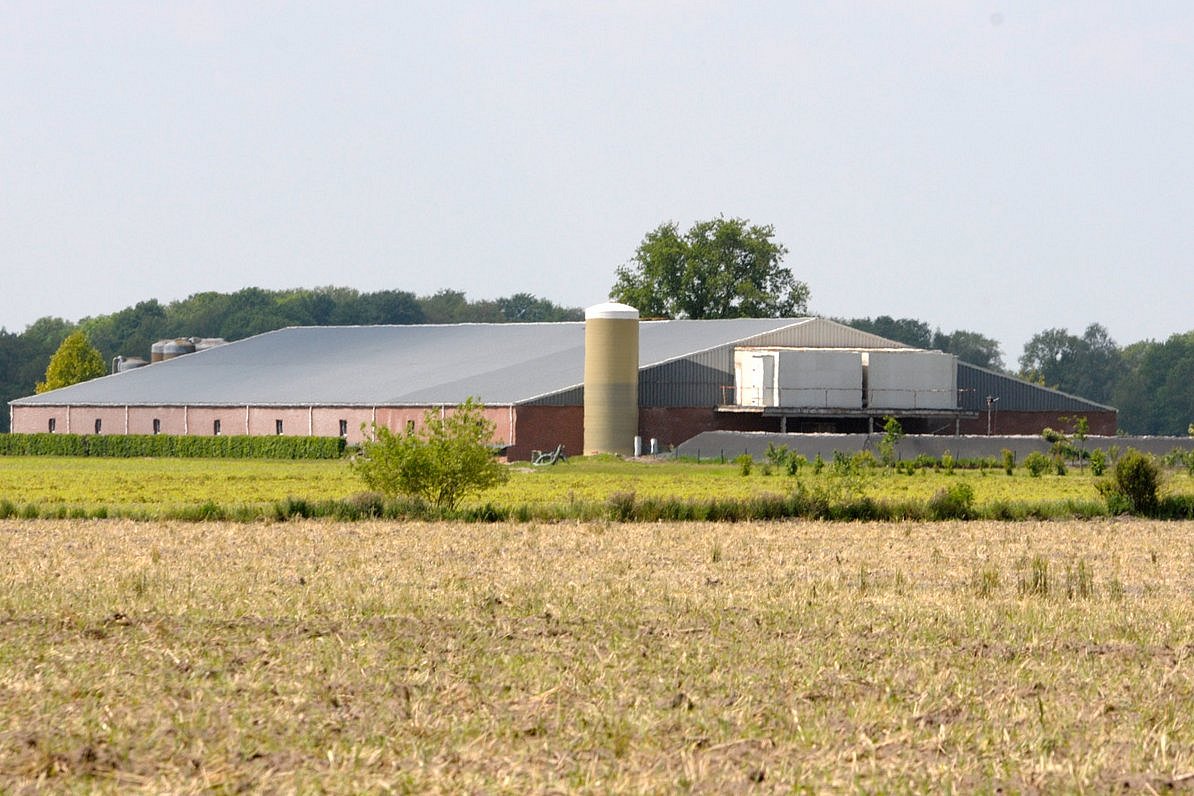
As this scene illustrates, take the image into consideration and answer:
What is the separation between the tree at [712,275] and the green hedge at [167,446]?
43552 mm

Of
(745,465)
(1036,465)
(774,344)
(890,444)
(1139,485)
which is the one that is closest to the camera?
(1139,485)

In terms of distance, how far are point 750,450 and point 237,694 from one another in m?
55.7

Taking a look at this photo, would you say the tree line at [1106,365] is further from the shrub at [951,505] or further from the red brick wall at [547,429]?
the shrub at [951,505]

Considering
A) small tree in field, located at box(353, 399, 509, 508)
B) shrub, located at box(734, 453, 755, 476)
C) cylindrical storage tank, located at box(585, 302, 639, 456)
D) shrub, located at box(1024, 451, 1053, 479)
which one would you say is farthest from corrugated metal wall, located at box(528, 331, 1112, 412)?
small tree in field, located at box(353, 399, 509, 508)

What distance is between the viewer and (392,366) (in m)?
89.7

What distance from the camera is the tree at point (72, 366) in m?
117

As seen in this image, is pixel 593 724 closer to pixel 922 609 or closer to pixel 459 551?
pixel 922 609

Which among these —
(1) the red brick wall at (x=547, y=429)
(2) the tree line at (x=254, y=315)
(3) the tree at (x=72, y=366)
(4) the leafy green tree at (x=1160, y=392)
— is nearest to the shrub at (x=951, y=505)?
(1) the red brick wall at (x=547, y=429)

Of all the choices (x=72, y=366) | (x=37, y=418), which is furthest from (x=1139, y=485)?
(x=72, y=366)

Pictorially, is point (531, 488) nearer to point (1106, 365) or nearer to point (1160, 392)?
point (1160, 392)

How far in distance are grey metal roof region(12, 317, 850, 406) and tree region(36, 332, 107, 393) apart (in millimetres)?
16986

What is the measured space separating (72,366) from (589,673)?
110 meters

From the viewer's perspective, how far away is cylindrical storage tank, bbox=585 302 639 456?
245ft

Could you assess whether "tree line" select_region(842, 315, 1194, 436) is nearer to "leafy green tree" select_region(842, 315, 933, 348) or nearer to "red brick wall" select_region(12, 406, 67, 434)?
"leafy green tree" select_region(842, 315, 933, 348)
